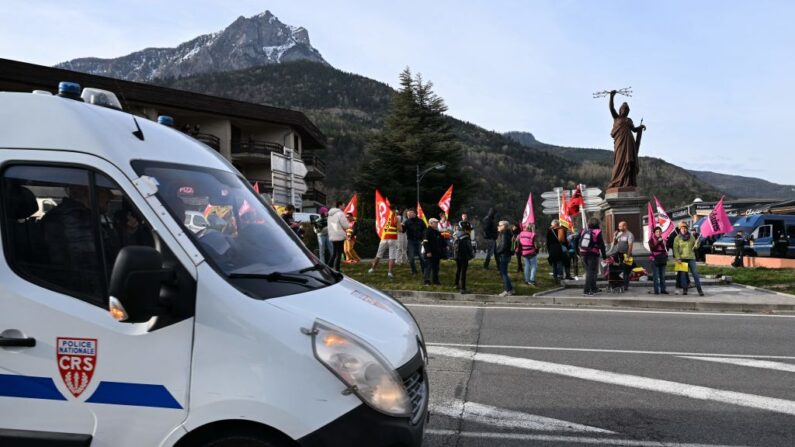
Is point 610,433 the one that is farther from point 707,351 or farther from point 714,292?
point 714,292

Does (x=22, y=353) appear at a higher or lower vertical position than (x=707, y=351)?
higher

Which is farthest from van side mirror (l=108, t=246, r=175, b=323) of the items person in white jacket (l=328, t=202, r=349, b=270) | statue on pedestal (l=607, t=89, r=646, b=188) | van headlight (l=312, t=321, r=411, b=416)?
statue on pedestal (l=607, t=89, r=646, b=188)

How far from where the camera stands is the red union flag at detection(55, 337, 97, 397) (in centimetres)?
258

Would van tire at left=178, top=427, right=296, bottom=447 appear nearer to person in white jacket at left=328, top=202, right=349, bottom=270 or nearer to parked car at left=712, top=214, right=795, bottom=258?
person in white jacket at left=328, top=202, right=349, bottom=270

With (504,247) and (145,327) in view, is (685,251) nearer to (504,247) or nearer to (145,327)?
(504,247)

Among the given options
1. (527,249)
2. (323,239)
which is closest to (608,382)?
(527,249)

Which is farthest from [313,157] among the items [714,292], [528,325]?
[528,325]

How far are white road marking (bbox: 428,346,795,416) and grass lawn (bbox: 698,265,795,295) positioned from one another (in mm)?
11943

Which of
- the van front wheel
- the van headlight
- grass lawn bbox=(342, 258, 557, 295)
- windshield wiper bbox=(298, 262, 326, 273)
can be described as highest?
windshield wiper bbox=(298, 262, 326, 273)

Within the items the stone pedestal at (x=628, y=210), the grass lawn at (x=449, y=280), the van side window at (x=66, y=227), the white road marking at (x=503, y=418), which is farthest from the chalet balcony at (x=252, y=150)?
the van side window at (x=66, y=227)

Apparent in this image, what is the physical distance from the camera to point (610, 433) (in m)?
4.66

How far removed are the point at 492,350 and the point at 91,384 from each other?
19.1 ft

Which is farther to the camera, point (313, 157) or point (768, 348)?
point (313, 157)

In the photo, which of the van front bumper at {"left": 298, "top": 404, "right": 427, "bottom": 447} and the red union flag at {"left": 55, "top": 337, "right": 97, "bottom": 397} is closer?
the van front bumper at {"left": 298, "top": 404, "right": 427, "bottom": 447}
